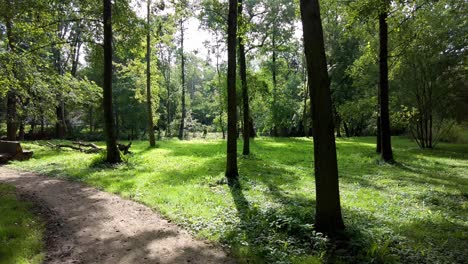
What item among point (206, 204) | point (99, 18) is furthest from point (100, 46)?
point (206, 204)

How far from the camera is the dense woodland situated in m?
7.17

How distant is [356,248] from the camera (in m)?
4.77

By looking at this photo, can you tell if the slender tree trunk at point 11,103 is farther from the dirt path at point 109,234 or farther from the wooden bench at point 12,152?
the dirt path at point 109,234

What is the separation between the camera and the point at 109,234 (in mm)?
5648

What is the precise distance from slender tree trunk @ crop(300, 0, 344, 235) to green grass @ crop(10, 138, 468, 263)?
0.75m

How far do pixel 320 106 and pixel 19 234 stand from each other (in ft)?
18.4

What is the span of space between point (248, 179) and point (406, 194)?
15.0 ft

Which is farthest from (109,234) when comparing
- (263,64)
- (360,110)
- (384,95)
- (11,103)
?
(263,64)

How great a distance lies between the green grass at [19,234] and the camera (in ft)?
15.3

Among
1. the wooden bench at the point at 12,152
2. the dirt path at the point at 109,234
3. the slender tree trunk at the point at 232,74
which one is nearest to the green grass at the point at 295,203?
the dirt path at the point at 109,234

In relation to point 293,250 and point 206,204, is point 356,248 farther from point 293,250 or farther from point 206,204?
point 206,204

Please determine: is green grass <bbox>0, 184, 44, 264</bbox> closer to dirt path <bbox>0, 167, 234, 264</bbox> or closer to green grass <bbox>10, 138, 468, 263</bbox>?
dirt path <bbox>0, 167, 234, 264</bbox>

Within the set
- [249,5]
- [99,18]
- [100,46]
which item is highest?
[249,5]

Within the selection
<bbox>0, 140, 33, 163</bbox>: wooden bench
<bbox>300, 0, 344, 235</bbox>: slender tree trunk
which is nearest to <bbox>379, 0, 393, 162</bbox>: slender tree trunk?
<bbox>300, 0, 344, 235</bbox>: slender tree trunk
